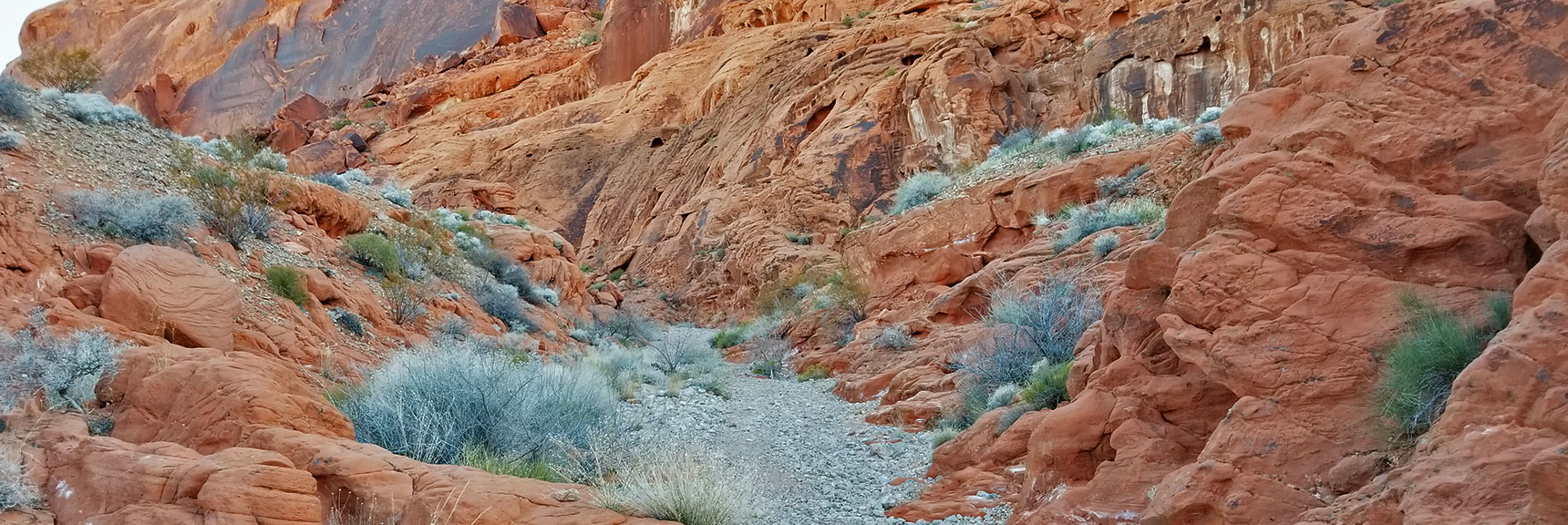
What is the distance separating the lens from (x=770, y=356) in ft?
48.5

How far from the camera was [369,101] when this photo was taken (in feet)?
144

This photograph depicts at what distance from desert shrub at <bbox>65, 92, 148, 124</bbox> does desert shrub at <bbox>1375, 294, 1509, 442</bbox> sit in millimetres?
13178

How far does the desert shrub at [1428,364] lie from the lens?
11.2 feet

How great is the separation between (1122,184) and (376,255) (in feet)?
35.7

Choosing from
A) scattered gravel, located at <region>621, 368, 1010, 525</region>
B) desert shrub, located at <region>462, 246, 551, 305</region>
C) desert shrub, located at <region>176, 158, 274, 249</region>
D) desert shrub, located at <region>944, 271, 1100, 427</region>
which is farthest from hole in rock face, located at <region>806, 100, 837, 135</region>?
desert shrub, located at <region>944, 271, 1100, 427</region>

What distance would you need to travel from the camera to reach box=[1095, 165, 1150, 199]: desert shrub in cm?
1378

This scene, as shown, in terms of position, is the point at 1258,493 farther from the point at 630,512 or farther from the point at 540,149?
the point at 540,149

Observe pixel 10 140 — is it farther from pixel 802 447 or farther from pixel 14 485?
pixel 802 447

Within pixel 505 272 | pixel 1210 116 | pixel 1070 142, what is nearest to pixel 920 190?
Answer: pixel 1070 142

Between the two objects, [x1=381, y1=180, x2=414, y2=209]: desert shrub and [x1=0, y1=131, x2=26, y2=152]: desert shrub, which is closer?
[x1=0, y1=131, x2=26, y2=152]: desert shrub

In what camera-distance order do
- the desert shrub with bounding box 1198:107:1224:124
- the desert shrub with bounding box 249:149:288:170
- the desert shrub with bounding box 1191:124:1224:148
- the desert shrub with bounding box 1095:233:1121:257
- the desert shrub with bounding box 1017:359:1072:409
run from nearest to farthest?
1. the desert shrub with bounding box 1017:359:1072:409
2. the desert shrub with bounding box 1095:233:1121:257
3. the desert shrub with bounding box 1191:124:1224:148
4. the desert shrub with bounding box 249:149:288:170
5. the desert shrub with bounding box 1198:107:1224:124

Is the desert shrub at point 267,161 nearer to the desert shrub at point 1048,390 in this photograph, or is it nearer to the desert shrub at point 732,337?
the desert shrub at point 732,337

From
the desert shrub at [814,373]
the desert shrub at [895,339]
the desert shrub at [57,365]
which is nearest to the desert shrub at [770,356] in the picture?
the desert shrub at [814,373]

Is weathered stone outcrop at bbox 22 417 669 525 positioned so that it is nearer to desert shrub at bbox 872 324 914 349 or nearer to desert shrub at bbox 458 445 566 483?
desert shrub at bbox 458 445 566 483
